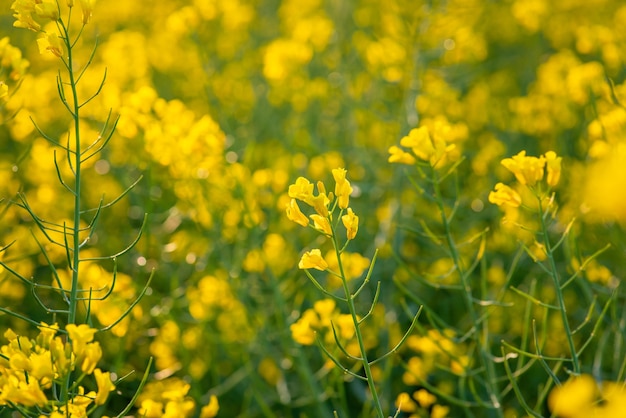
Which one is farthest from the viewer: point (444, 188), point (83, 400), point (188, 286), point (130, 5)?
point (130, 5)

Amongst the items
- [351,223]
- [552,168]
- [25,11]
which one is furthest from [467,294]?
[25,11]

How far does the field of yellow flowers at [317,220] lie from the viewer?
206 cm

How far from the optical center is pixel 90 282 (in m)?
2.58

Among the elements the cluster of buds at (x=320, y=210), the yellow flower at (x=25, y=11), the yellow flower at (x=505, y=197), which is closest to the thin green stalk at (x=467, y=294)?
the yellow flower at (x=505, y=197)

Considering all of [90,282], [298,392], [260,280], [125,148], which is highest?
[125,148]

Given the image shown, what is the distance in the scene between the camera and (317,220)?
153cm

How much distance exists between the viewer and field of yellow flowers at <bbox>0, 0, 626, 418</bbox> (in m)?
2.06

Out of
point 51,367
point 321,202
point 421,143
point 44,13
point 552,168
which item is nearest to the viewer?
→ point 51,367

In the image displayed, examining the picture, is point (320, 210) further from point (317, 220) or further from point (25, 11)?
point (25, 11)

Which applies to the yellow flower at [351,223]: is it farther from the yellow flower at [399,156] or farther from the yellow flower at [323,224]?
the yellow flower at [399,156]

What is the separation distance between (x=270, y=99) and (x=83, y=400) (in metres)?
2.74

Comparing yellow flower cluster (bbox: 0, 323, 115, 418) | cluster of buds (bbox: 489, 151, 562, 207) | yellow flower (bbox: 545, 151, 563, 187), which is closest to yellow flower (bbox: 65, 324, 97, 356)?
yellow flower cluster (bbox: 0, 323, 115, 418)

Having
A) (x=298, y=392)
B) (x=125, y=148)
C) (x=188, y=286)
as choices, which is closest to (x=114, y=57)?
(x=125, y=148)

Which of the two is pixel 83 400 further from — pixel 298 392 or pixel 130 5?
pixel 130 5
